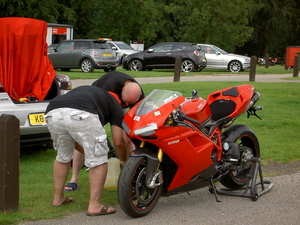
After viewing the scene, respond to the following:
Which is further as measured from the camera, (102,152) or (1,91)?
(1,91)

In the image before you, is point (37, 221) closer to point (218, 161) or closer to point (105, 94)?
point (105, 94)

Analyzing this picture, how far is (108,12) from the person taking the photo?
4766 centimetres

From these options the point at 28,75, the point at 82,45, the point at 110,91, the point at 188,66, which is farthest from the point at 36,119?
the point at 188,66

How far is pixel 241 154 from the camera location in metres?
6.40

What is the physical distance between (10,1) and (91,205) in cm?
3360

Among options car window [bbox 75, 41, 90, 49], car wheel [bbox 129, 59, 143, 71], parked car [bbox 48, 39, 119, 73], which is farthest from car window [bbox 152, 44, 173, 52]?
car window [bbox 75, 41, 90, 49]

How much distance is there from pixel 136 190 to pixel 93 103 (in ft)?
3.00

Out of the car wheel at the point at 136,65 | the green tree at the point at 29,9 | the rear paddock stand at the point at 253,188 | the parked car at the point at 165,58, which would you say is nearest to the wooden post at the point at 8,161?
the rear paddock stand at the point at 253,188

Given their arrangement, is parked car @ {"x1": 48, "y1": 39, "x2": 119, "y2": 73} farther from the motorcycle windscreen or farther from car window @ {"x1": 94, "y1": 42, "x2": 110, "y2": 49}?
A: the motorcycle windscreen

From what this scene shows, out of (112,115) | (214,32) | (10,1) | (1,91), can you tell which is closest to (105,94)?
(112,115)

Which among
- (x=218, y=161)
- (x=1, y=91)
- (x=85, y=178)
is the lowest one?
(x=85, y=178)

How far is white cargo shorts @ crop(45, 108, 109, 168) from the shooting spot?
17.3 feet

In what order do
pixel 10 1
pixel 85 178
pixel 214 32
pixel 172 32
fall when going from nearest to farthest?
pixel 85 178 → pixel 10 1 → pixel 214 32 → pixel 172 32

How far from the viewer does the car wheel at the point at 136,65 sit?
2814cm
